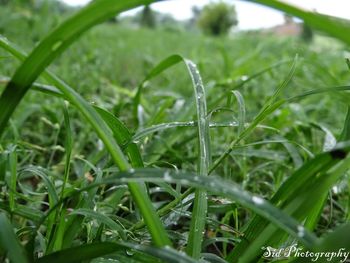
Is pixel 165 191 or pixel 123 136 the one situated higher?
pixel 123 136

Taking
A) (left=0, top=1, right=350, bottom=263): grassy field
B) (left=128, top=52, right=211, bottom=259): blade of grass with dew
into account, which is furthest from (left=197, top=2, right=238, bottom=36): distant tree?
(left=128, top=52, right=211, bottom=259): blade of grass with dew

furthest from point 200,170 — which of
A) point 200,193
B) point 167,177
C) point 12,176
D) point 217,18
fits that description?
point 217,18

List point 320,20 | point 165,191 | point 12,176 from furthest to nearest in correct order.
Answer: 1. point 165,191
2. point 12,176
3. point 320,20

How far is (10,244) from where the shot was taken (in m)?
0.37

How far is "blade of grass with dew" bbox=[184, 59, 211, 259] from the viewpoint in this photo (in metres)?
0.42

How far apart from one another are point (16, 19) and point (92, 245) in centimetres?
243

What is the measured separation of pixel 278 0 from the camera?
0.30 meters

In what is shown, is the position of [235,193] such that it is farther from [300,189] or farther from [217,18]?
[217,18]

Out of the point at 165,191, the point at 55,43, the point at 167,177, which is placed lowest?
the point at 165,191

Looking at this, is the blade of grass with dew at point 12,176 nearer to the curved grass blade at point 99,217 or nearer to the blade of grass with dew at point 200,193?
the curved grass blade at point 99,217

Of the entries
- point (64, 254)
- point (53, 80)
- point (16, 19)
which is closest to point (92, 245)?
point (64, 254)

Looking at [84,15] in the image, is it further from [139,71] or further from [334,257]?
[139,71]

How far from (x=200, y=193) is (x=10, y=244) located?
0.61ft

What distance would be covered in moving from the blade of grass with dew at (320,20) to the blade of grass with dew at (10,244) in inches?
10.8
